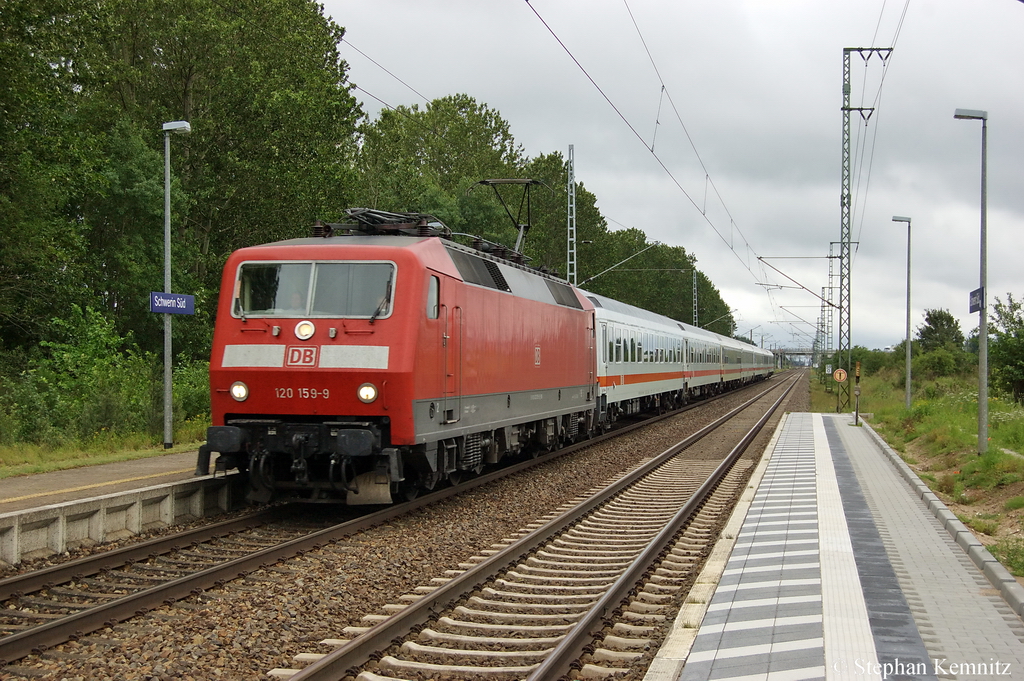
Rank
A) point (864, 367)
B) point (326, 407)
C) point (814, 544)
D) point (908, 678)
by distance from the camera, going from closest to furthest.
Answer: point (908, 678), point (814, 544), point (326, 407), point (864, 367)

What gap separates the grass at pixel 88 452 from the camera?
1348 centimetres

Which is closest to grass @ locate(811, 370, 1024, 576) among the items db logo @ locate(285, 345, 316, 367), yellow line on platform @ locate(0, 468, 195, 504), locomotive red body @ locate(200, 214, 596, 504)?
locomotive red body @ locate(200, 214, 596, 504)

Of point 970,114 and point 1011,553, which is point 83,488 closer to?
point 1011,553

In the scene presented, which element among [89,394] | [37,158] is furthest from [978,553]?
[37,158]

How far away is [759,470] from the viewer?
1570 centimetres

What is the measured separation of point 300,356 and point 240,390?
86 centimetres

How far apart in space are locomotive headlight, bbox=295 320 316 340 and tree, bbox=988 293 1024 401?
94.6 feet

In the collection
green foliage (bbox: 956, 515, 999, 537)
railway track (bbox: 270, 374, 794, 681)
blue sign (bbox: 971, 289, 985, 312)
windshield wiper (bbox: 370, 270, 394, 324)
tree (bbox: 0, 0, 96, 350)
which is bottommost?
railway track (bbox: 270, 374, 794, 681)

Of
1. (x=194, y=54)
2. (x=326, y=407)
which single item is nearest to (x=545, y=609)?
(x=326, y=407)

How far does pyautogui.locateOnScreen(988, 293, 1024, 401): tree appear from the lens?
1259 inches

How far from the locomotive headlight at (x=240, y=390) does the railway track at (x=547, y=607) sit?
3.40 meters

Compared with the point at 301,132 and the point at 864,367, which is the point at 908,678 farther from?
the point at 864,367

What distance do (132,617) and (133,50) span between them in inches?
1083

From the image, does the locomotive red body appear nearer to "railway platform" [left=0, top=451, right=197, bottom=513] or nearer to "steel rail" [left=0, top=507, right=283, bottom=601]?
"steel rail" [left=0, top=507, right=283, bottom=601]
